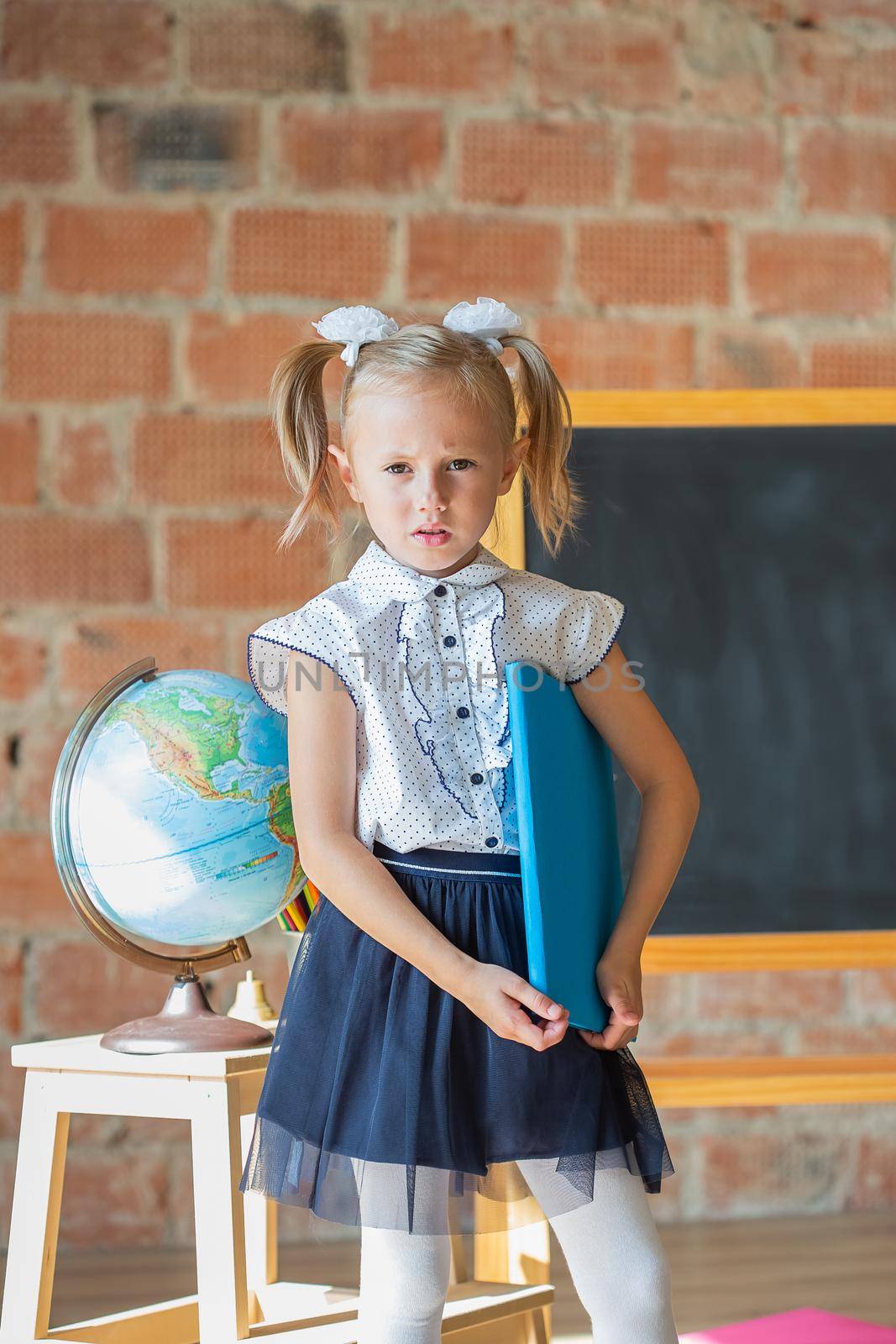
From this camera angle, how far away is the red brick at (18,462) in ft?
6.68

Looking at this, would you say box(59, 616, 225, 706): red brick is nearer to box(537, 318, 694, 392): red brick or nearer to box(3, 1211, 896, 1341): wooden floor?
box(537, 318, 694, 392): red brick

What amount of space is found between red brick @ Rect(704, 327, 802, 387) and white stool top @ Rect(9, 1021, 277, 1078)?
134 cm

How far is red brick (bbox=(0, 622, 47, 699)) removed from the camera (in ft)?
6.63

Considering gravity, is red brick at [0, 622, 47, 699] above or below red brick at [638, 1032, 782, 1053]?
above

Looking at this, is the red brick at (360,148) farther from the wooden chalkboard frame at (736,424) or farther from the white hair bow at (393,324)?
the white hair bow at (393,324)

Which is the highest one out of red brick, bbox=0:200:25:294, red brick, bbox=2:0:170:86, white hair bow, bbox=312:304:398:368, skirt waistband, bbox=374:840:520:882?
red brick, bbox=2:0:170:86

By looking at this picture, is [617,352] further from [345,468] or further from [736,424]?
[345,468]

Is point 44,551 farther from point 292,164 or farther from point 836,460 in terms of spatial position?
point 836,460

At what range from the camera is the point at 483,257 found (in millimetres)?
2123

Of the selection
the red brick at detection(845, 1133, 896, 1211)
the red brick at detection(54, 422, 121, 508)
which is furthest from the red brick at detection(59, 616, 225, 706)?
the red brick at detection(845, 1133, 896, 1211)

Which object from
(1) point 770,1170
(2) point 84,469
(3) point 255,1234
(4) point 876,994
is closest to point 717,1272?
(1) point 770,1170

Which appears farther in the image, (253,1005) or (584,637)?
(253,1005)

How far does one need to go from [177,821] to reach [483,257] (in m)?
1.24

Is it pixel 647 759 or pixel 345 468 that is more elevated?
pixel 345 468
